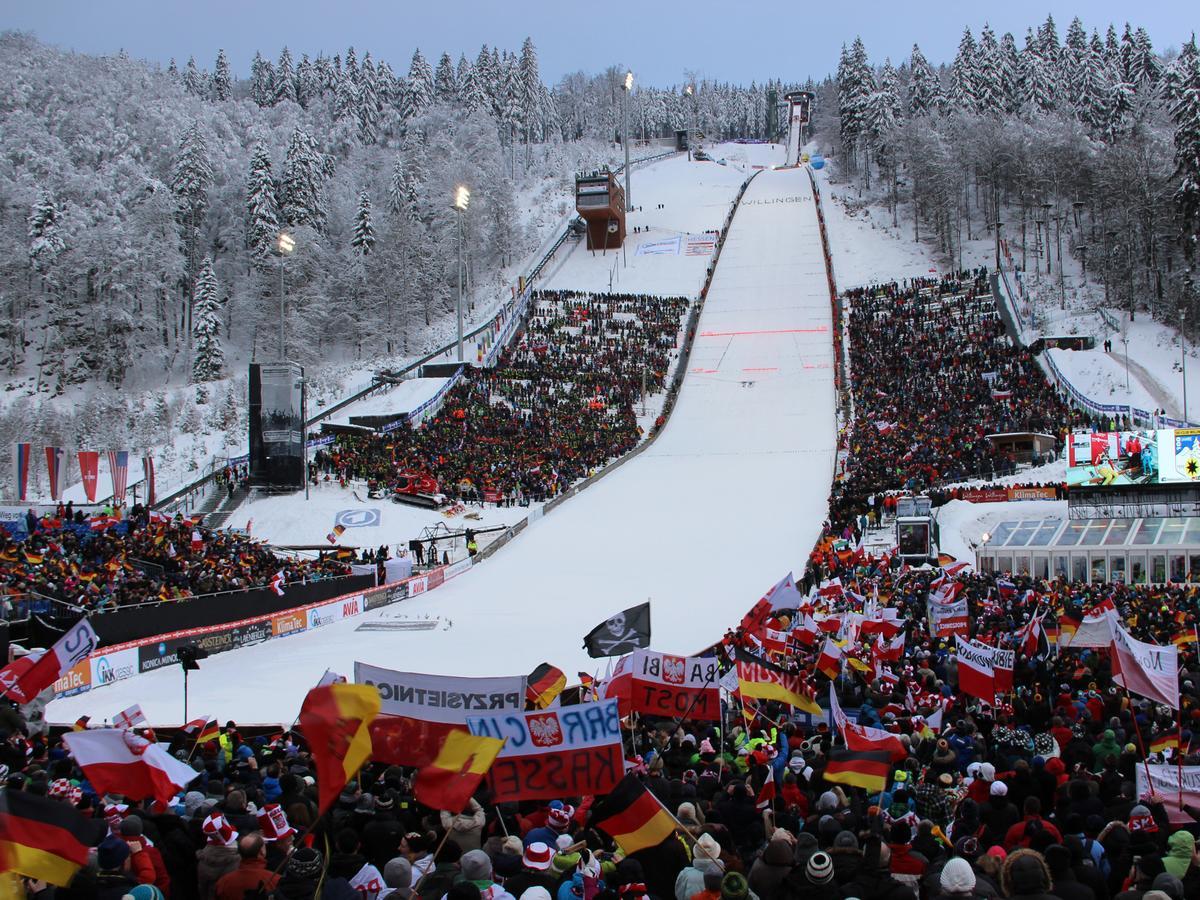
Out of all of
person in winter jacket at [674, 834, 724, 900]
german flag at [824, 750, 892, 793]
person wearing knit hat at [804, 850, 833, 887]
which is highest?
person wearing knit hat at [804, 850, 833, 887]

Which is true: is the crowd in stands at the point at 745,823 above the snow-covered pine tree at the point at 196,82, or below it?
below

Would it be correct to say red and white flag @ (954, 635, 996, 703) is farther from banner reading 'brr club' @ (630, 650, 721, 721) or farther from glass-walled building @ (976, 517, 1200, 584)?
glass-walled building @ (976, 517, 1200, 584)

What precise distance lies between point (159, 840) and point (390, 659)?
1414cm

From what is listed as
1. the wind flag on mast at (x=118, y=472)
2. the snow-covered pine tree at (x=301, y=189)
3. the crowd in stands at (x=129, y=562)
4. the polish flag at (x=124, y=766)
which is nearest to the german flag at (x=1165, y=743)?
the polish flag at (x=124, y=766)

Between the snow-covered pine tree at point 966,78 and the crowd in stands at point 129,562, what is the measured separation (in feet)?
230

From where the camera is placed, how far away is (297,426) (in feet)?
113

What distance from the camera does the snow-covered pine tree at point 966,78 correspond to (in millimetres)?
82000

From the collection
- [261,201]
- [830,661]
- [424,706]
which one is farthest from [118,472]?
[261,201]

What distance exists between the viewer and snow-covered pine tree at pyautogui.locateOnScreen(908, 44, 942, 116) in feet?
297

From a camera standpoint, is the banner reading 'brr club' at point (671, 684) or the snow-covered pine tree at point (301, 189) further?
the snow-covered pine tree at point (301, 189)

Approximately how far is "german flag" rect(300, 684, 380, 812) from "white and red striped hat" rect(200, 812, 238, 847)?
1.64 ft

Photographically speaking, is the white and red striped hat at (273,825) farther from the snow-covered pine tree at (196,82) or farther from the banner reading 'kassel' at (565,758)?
the snow-covered pine tree at (196,82)

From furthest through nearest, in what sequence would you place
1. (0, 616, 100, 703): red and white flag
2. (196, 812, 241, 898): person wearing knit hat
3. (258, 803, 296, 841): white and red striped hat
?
(0, 616, 100, 703): red and white flag, (258, 803, 296, 841): white and red striped hat, (196, 812, 241, 898): person wearing knit hat

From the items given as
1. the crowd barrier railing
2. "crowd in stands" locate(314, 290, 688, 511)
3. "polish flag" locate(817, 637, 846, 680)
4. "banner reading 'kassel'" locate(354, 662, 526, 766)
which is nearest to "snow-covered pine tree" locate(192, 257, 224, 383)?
"crowd in stands" locate(314, 290, 688, 511)
